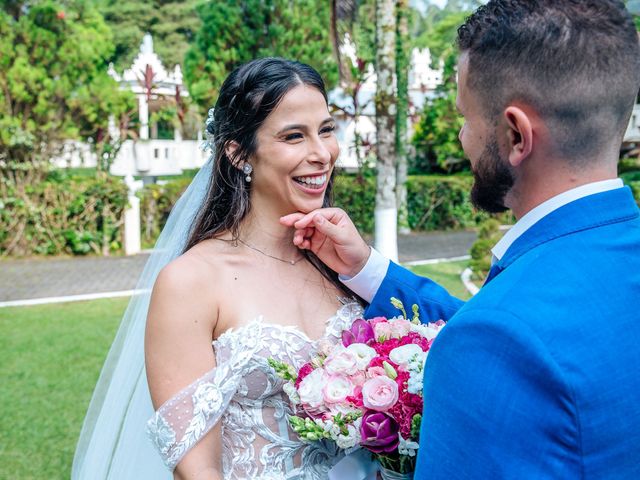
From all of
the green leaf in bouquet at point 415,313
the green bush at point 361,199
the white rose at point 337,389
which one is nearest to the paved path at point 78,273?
the green bush at point 361,199

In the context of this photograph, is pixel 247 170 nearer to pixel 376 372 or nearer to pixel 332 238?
pixel 332 238

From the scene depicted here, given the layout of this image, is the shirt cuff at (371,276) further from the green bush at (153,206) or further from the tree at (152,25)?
the tree at (152,25)

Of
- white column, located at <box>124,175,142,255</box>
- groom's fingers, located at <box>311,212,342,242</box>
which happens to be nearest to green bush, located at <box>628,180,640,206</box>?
white column, located at <box>124,175,142,255</box>

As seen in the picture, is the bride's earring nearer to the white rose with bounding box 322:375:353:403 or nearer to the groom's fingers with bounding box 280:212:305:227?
the groom's fingers with bounding box 280:212:305:227

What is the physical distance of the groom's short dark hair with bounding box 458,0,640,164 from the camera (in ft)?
4.50

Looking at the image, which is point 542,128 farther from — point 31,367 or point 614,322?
point 31,367

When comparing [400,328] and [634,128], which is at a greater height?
[634,128]

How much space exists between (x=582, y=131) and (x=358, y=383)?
3.50 feet

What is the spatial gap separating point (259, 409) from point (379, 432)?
0.68 metres

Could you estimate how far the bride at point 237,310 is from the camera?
2.39 metres

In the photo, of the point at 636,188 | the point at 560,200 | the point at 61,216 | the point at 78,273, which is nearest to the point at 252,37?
the point at 61,216

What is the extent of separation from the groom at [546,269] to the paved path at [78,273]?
10019mm

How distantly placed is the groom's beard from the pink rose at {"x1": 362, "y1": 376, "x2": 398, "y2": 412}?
2.24 ft

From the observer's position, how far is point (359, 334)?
2.37 m
